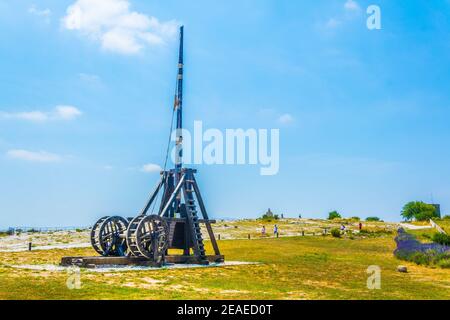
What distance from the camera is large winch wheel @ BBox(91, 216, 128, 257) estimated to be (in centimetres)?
2239

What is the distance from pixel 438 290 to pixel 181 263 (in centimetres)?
1200

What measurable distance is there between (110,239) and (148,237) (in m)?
2.65

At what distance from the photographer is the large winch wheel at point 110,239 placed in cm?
2239

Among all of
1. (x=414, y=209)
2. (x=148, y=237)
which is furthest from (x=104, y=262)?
(x=414, y=209)

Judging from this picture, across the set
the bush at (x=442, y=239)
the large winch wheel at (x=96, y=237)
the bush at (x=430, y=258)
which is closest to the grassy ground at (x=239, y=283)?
the bush at (x=430, y=258)

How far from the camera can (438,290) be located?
53.4ft

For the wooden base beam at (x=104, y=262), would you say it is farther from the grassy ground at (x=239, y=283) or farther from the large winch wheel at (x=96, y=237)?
the large winch wheel at (x=96, y=237)

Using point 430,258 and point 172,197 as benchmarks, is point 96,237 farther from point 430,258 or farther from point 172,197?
point 430,258

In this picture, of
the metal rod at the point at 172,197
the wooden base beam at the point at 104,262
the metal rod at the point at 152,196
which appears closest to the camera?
the wooden base beam at the point at 104,262

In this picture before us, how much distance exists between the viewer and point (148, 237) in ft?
69.8

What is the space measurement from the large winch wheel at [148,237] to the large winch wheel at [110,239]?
4.57 feet

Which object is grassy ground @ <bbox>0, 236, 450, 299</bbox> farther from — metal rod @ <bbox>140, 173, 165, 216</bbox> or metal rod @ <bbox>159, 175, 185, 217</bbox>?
metal rod @ <bbox>140, 173, 165, 216</bbox>
